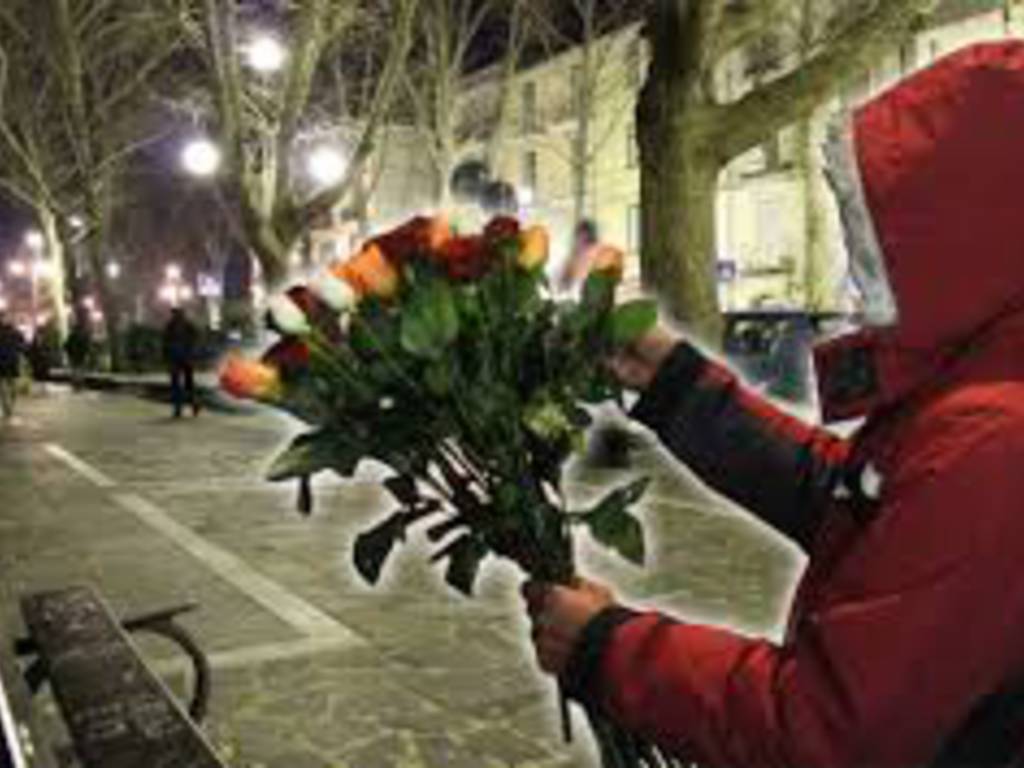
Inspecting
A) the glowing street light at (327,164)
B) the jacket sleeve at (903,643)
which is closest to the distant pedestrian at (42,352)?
the glowing street light at (327,164)

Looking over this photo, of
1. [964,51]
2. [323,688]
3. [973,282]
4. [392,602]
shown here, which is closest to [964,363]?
[973,282]

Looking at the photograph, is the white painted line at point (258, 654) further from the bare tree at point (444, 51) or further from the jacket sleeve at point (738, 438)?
the bare tree at point (444, 51)

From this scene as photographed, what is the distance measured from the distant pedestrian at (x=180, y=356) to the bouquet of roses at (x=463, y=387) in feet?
73.7

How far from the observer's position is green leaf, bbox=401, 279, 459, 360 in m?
2.26

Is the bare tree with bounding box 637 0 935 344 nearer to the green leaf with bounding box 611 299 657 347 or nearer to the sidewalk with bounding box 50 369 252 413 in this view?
the green leaf with bounding box 611 299 657 347

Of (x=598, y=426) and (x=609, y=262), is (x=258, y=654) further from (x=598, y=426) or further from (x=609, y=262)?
(x=609, y=262)

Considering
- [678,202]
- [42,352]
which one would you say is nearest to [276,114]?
[678,202]

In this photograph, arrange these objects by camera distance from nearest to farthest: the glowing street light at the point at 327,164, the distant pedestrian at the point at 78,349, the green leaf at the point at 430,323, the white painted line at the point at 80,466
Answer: the green leaf at the point at 430,323, the white painted line at the point at 80,466, the glowing street light at the point at 327,164, the distant pedestrian at the point at 78,349

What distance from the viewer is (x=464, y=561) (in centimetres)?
244

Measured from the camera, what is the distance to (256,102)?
2602 centimetres

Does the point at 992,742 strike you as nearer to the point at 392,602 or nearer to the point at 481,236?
the point at 481,236

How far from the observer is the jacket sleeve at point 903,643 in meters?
1.73

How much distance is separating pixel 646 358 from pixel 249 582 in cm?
699

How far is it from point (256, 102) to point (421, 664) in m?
20.1
